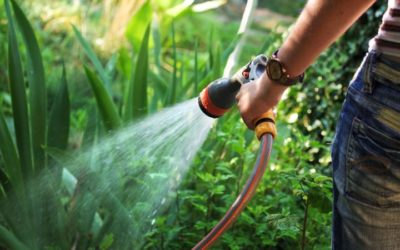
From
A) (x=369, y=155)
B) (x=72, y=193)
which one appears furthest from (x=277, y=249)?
(x=369, y=155)

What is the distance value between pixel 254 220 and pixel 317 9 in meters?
0.99

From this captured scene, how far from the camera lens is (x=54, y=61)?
4293 millimetres

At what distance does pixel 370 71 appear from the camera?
1202 mm

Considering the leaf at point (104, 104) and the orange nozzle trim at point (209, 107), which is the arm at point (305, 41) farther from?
the leaf at point (104, 104)

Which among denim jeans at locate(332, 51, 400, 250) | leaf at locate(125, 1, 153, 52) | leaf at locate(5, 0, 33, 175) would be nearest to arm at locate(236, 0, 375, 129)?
denim jeans at locate(332, 51, 400, 250)

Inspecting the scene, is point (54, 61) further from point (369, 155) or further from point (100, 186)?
point (369, 155)

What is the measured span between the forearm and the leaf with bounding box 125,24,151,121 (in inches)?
43.5

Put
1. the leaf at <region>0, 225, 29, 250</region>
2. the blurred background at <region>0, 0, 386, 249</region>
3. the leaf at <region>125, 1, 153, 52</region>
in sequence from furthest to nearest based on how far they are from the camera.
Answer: the leaf at <region>125, 1, 153, 52</region>, the blurred background at <region>0, 0, 386, 249</region>, the leaf at <region>0, 225, 29, 250</region>

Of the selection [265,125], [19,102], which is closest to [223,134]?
[19,102]

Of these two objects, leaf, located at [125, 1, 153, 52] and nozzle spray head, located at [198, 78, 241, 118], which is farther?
leaf, located at [125, 1, 153, 52]

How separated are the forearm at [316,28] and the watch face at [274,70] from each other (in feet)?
0.04

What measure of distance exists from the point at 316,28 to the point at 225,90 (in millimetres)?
303

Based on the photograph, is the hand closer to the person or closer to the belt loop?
the person

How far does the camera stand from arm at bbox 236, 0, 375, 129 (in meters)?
1.11
